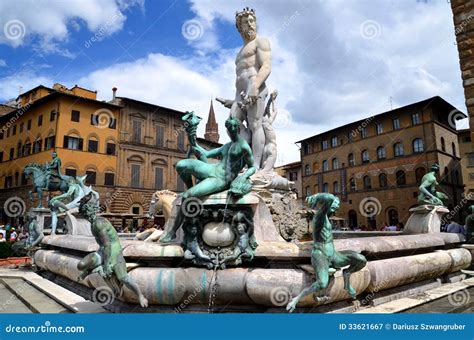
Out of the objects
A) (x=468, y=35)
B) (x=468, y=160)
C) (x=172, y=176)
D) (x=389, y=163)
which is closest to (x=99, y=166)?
(x=172, y=176)

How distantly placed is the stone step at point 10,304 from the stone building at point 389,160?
36.1 metres

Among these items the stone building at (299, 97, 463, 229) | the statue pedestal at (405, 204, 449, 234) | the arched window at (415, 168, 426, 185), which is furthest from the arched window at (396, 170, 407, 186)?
the statue pedestal at (405, 204, 449, 234)

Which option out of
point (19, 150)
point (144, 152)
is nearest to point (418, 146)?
point (144, 152)

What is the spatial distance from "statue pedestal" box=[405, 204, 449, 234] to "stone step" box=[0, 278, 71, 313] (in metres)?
6.13

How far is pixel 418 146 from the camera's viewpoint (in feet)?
122

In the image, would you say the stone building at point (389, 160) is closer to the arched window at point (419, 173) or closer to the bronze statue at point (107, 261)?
the arched window at point (419, 173)

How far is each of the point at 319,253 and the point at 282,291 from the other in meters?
0.51

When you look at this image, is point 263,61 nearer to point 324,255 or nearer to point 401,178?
point 324,255

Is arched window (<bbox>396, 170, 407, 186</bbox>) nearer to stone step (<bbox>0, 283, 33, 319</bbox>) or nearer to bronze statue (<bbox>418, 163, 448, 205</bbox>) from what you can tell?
bronze statue (<bbox>418, 163, 448, 205</bbox>)

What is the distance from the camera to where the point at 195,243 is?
12.2 ft

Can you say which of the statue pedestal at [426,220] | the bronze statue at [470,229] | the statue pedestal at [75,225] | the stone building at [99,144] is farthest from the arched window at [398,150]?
the statue pedestal at [75,225]

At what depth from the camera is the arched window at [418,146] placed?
36.8m

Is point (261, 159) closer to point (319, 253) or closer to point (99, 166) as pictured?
A: point (319, 253)

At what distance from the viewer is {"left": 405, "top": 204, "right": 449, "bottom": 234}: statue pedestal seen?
22.2 ft
